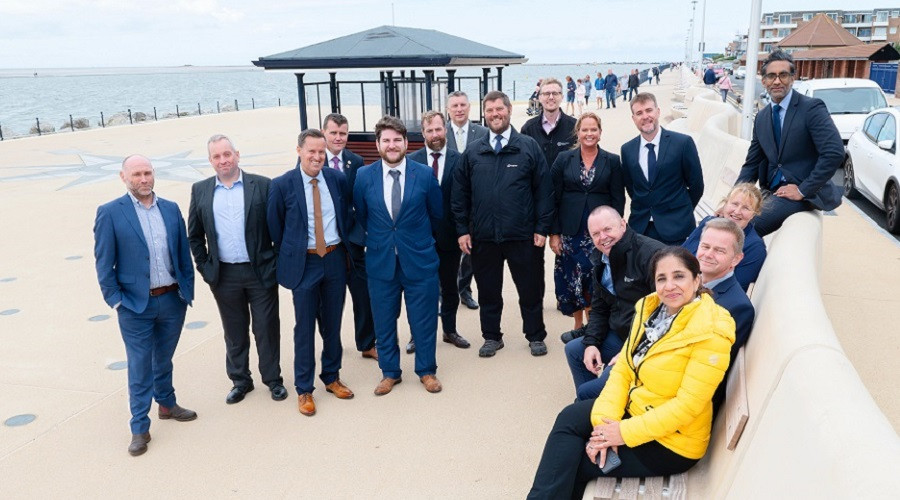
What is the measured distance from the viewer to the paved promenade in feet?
13.4

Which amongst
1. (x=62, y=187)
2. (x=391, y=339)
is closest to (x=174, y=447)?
(x=391, y=339)

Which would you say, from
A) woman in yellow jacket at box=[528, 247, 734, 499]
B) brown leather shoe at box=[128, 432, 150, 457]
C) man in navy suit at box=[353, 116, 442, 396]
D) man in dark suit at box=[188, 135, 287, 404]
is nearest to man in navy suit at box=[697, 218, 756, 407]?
woman in yellow jacket at box=[528, 247, 734, 499]

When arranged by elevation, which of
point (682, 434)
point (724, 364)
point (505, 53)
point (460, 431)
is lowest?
point (460, 431)

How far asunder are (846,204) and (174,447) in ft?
35.1

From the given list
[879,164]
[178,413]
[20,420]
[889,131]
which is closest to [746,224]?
[178,413]

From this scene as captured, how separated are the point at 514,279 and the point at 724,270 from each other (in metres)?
2.43

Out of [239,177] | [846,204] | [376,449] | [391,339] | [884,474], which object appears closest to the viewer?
[884,474]

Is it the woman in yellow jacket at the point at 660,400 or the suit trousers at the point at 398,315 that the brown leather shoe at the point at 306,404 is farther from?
the woman in yellow jacket at the point at 660,400

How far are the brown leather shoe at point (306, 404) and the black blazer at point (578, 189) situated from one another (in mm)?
2233

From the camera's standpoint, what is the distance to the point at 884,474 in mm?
1715

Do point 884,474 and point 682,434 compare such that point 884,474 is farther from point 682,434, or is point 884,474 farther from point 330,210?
point 330,210

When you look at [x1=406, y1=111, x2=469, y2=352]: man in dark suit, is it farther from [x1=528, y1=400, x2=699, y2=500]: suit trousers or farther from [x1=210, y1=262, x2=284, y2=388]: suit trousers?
[x1=528, y1=400, x2=699, y2=500]: suit trousers

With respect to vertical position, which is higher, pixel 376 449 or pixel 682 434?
pixel 682 434

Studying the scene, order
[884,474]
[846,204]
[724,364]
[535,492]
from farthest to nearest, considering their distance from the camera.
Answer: [846,204] < [535,492] < [724,364] < [884,474]
